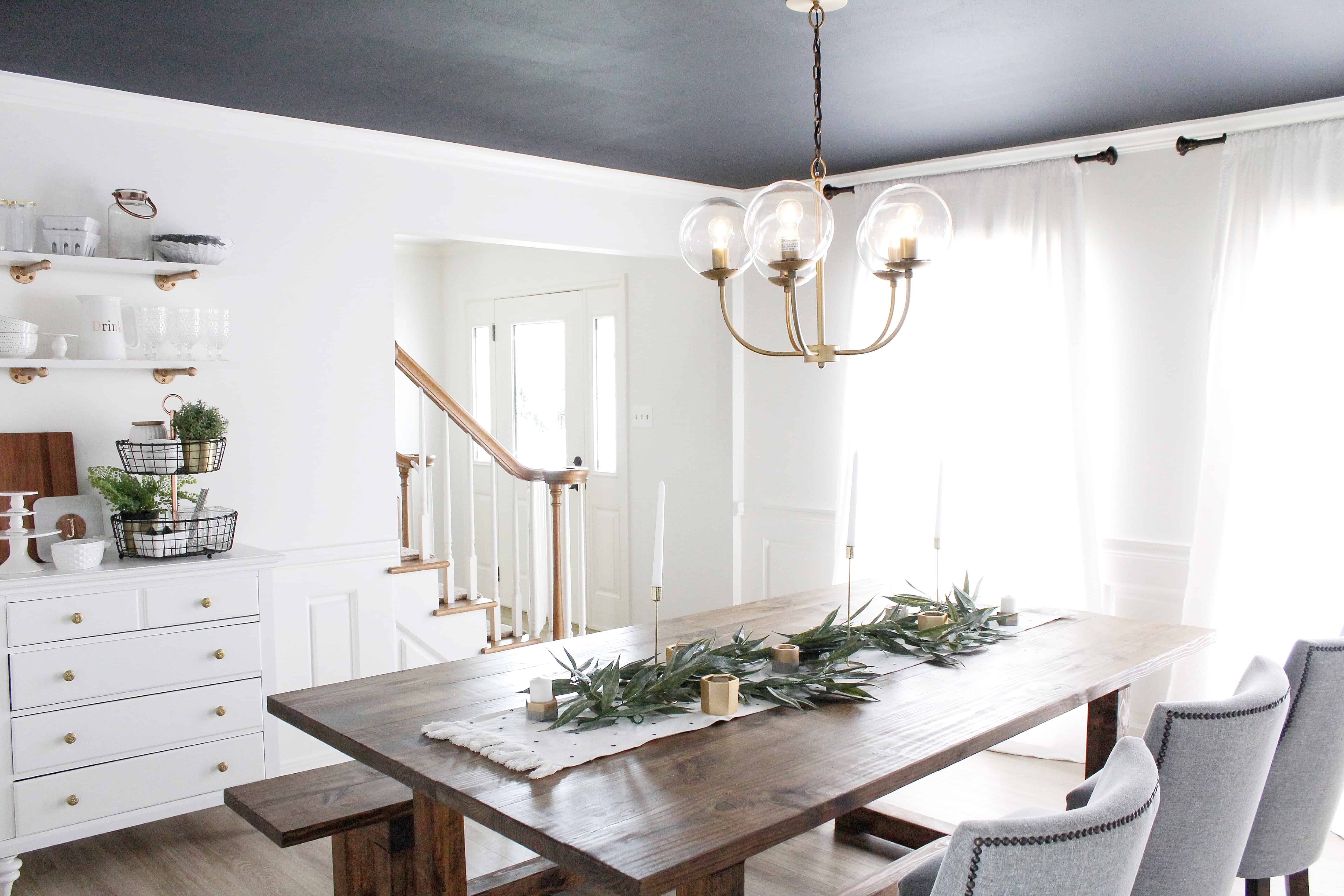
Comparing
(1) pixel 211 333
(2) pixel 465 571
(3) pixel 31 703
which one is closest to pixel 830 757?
(3) pixel 31 703

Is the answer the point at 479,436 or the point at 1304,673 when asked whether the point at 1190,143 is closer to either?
the point at 1304,673

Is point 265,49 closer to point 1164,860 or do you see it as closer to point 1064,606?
point 1164,860

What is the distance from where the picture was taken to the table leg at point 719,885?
164cm

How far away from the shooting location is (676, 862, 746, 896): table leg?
1.64 metres

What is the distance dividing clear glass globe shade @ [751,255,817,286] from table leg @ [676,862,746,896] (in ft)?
3.97

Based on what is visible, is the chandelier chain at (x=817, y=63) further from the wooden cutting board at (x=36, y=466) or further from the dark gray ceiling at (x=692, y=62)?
the wooden cutting board at (x=36, y=466)

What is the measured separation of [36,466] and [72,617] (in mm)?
554

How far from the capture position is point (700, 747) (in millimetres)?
1864

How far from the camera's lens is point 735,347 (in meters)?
5.16

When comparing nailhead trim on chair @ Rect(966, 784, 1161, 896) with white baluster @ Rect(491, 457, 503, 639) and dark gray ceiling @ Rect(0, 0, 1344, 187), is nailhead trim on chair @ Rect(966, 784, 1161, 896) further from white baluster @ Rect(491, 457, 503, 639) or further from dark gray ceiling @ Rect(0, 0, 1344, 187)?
white baluster @ Rect(491, 457, 503, 639)

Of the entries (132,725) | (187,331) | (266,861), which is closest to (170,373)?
(187,331)

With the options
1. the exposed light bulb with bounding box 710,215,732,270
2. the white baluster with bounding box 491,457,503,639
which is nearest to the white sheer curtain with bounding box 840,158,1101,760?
the white baluster with bounding box 491,457,503,639

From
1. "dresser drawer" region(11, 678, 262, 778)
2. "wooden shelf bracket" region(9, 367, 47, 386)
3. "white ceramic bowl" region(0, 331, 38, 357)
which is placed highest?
"white ceramic bowl" region(0, 331, 38, 357)

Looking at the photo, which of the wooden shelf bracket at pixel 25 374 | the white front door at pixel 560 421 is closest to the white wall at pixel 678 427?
the white front door at pixel 560 421
